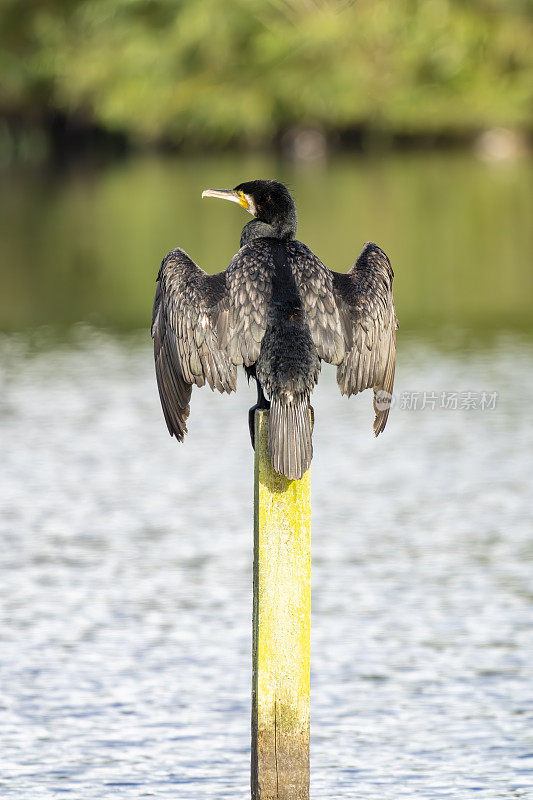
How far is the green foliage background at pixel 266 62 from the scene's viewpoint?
48.1 meters

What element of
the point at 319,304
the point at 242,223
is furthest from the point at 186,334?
the point at 242,223

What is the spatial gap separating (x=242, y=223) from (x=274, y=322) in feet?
82.2

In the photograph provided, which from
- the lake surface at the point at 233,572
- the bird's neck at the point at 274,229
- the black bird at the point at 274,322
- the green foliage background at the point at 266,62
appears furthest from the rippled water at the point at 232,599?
the green foliage background at the point at 266,62

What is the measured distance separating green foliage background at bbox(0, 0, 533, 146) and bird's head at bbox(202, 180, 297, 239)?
140 feet

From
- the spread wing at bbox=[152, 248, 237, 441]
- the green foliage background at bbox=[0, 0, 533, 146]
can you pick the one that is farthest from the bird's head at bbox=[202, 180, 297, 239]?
the green foliage background at bbox=[0, 0, 533, 146]

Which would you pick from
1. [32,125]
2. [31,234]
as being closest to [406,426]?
[31,234]

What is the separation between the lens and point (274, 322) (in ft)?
17.2

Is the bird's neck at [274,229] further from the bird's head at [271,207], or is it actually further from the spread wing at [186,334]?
the spread wing at [186,334]

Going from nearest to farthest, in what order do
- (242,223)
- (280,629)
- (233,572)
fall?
1. (280,629)
2. (233,572)
3. (242,223)

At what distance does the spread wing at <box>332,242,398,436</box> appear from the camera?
5.53m

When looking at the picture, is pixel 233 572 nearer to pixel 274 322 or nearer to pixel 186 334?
pixel 186 334

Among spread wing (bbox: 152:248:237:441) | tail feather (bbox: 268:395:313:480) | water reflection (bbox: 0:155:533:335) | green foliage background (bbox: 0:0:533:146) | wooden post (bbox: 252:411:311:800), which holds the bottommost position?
wooden post (bbox: 252:411:311:800)

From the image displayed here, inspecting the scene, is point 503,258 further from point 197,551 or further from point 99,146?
point 99,146

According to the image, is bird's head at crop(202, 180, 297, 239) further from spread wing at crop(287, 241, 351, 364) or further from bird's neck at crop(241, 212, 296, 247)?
spread wing at crop(287, 241, 351, 364)
